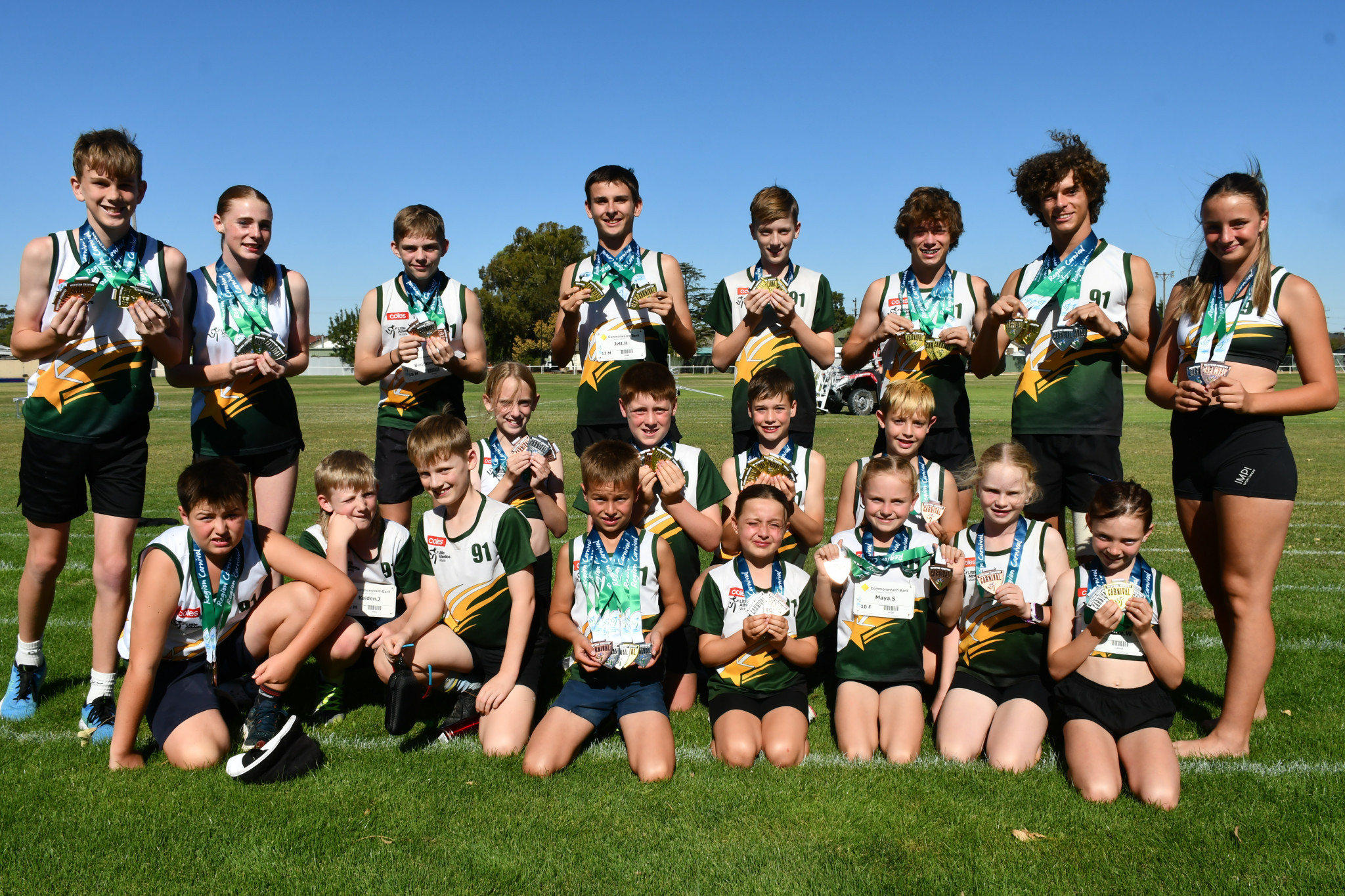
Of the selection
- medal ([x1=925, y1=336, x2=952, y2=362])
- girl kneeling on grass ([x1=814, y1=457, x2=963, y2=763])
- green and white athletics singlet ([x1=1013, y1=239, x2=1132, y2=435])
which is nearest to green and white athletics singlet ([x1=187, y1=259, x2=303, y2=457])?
girl kneeling on grass ([x1=814, y1=457, x2=963, y2=763])

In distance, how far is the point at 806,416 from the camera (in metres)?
5.44

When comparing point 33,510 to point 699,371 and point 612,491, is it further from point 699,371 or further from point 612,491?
point 699,371

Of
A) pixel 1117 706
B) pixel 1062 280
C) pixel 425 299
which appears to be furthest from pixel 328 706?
pixel 1062 280

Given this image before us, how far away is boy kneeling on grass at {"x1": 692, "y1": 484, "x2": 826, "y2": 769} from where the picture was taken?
4.20 meters

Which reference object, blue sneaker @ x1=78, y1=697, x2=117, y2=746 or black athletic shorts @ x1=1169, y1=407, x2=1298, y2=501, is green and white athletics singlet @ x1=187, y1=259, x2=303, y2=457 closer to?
blue sneaker @ x1=78, y1=697, x2=117, y2=746

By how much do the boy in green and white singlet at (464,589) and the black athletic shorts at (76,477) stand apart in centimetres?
136

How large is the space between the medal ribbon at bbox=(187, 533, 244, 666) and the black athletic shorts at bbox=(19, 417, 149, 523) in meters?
0.56

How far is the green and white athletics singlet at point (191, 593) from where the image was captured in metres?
4.01

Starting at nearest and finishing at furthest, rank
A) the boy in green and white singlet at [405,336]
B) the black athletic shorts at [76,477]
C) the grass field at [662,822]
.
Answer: the grass field at [662,822] → the black athletic shorts at [76,477] → the boy in green and white singlet at [405,336]

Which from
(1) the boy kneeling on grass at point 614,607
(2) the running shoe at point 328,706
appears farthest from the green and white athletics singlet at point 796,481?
(2) the running shoe at point 328,706

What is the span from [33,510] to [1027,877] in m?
4.67

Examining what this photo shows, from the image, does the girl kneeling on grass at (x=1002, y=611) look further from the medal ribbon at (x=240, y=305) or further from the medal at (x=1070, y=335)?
the medal ribbon at (x=240, y=305)

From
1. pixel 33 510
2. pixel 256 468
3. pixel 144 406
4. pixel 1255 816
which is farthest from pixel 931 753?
pixel 33 510

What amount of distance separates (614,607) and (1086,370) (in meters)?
2.67
